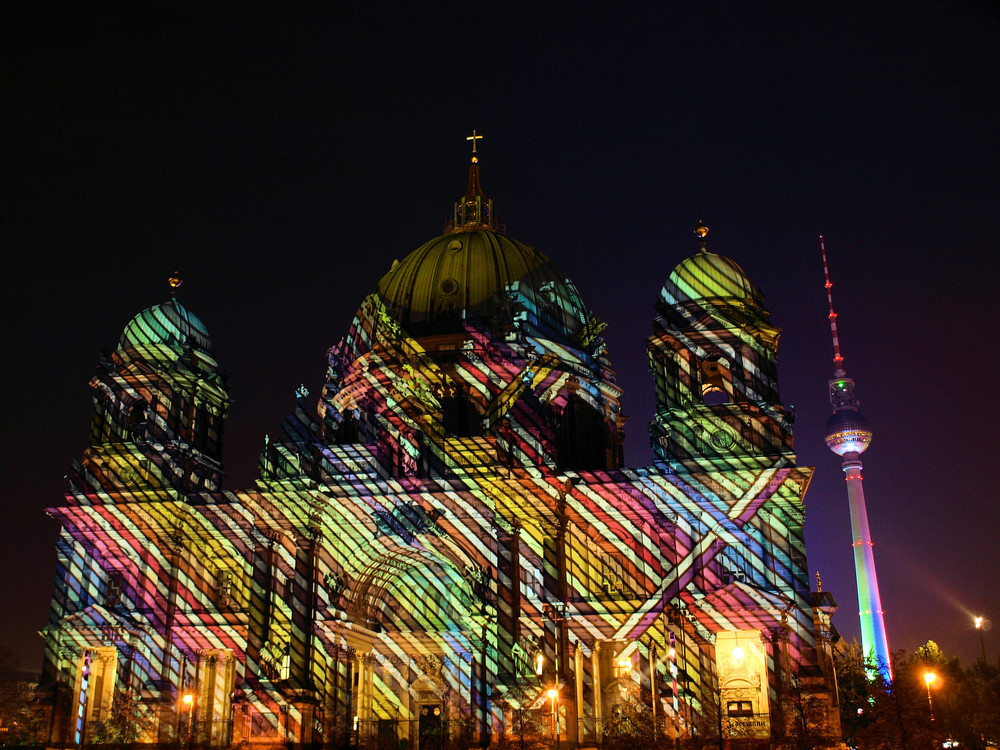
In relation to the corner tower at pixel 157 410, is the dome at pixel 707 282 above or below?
above

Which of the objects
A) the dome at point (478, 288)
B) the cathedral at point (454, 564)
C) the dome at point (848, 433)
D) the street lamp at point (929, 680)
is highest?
the dome at point (848, 433)

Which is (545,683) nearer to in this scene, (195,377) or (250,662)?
(250,662)

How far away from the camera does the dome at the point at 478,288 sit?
57.7 meters

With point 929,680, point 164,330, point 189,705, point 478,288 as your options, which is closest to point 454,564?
point 189,705

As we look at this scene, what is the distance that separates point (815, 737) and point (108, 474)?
31426 mm

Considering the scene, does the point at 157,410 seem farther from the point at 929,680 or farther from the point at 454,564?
the point at 929,680

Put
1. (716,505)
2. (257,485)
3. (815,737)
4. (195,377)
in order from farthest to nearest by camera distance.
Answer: (195,377) → (257,485) → (716,505) → (815,737)

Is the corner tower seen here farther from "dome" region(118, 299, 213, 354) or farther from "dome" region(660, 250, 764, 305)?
"dome" region(660, 250, 764, 305)

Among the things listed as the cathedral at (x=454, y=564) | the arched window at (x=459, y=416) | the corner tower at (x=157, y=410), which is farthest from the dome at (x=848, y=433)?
the corner tower at (x=157, y=410)

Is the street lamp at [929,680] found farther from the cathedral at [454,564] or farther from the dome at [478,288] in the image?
the dome at [478,288]

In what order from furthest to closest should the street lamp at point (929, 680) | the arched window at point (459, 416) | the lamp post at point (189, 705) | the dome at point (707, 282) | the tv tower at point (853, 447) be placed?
1. the tv tower at point (853, 447)
2. the arched window at point (459, 416)
3. the dome at point (707, 282)
4. the lamp post at point (189, 705)
5. the street lamp at point (929, 680)

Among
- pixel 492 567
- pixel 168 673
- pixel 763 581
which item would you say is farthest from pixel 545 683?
pixel 168 673

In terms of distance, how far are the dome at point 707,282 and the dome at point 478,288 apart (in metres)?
8.60

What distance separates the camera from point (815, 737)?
37375mm
